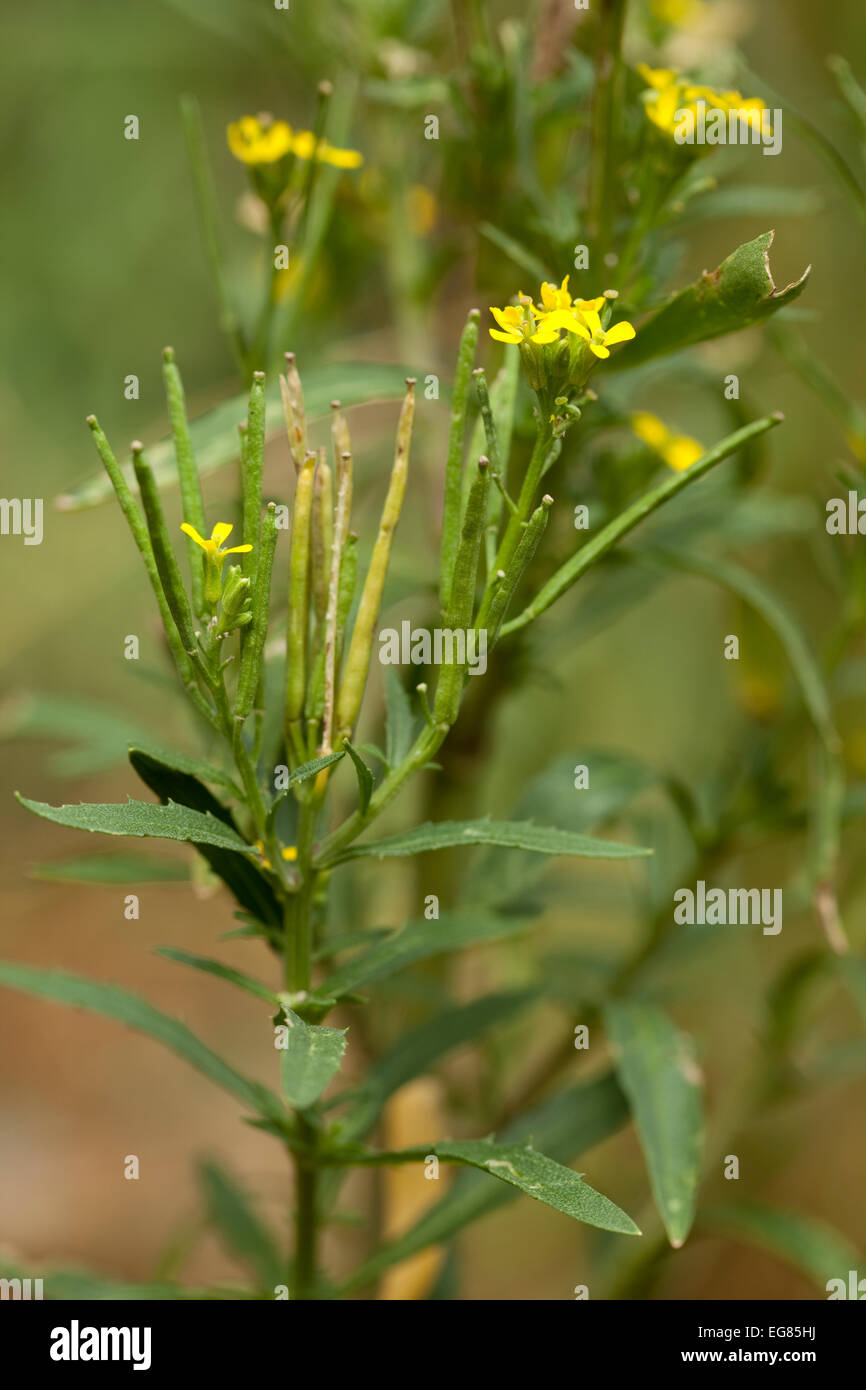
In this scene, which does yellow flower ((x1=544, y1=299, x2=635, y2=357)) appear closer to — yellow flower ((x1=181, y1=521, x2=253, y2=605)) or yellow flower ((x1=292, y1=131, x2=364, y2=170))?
yellow flower ((x1=181, y1=521, x2=253, y2=605))

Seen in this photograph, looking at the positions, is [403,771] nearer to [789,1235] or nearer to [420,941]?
[420,941]

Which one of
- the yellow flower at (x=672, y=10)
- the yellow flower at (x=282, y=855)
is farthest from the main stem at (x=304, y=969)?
the yellow flower at (x=672, y=10)

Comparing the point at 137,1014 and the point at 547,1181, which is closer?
the point at 547,1181

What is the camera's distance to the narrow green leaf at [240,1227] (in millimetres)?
1027

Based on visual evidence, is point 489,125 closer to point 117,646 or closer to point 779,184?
point 779,184

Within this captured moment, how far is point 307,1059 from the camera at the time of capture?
21.1 inches

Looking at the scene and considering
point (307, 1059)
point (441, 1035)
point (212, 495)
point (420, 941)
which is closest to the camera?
point (307, 1059)

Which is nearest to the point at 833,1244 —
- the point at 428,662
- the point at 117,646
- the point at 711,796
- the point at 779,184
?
the point at 711,796

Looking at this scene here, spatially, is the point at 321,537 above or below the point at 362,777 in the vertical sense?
above

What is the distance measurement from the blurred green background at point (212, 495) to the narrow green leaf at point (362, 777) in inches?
12.6

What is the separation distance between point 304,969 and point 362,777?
129 millimetres

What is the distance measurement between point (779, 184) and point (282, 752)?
129 centimetres

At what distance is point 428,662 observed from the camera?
2.62ft

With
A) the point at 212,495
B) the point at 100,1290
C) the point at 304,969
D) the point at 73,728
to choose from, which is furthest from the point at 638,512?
the point at 212,495
